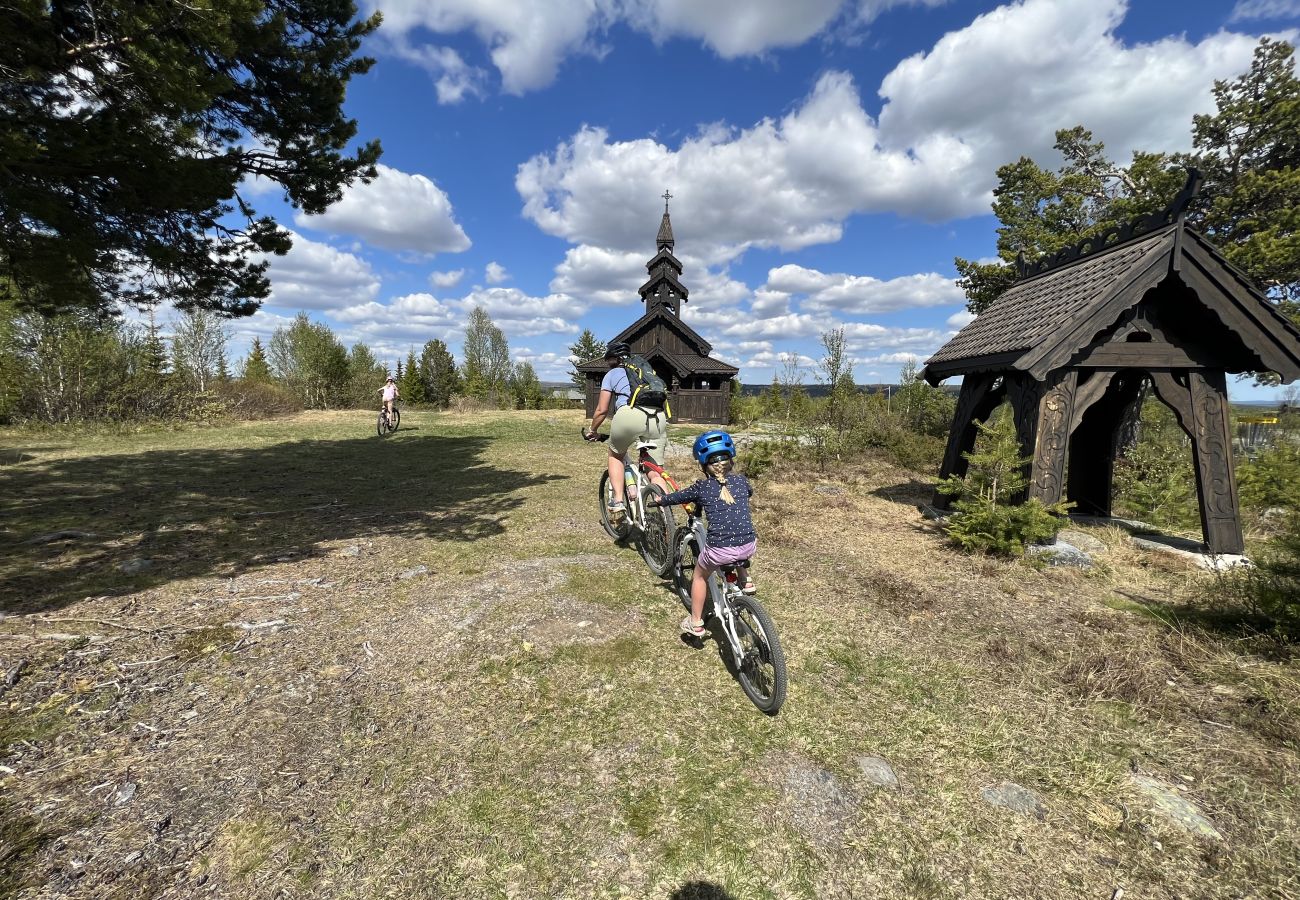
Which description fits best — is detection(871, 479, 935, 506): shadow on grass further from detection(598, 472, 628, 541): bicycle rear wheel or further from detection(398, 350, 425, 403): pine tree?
detection(398, 350, 425, 403): pine tree

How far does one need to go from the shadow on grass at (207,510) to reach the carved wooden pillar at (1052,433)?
6.96 m

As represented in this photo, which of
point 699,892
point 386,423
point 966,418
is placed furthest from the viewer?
Answer: point 386,423

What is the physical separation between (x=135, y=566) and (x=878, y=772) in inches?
273

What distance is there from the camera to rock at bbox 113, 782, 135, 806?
2.38m

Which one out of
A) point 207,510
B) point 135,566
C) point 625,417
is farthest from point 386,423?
point 625,417

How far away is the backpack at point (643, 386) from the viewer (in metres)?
Answer: 5.49

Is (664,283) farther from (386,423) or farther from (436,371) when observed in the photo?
(436,371)

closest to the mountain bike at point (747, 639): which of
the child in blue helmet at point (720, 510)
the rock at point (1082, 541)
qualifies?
the child in blue helmet at point (720, 510)

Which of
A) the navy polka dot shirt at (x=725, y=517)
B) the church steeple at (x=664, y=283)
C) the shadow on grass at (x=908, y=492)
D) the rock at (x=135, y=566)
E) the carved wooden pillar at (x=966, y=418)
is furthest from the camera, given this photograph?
the church steeple at (x=664, y=283)

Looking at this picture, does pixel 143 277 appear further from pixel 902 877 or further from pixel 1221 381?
pixel 1221 381

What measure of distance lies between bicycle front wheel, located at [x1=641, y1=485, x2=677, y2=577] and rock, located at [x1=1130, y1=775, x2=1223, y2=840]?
3.42 metres

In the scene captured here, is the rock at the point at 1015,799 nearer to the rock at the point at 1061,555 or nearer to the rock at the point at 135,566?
the rock at the point at 1061,555

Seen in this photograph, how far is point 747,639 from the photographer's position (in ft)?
11.3

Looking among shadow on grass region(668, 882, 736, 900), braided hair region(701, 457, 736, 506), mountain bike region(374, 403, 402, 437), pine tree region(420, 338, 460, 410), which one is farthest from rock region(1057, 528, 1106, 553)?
pine tree region(420, 338, 460, 410)
